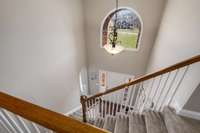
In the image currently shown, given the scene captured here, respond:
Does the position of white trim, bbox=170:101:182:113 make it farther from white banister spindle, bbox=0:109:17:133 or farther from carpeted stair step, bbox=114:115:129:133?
white banister spindle, bbox=0:109:17:133

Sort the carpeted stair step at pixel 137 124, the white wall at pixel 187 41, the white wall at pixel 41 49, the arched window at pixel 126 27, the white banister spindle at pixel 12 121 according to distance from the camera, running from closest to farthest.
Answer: the white banister spindle at pixel 12 121 → the white wall at pixel 187 41 → the carpeted stair step at pixel 137 124 → the white wall at pixel 41 49 → the arched window at pixel 126 27

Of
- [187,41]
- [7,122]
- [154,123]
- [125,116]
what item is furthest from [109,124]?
[7,122]

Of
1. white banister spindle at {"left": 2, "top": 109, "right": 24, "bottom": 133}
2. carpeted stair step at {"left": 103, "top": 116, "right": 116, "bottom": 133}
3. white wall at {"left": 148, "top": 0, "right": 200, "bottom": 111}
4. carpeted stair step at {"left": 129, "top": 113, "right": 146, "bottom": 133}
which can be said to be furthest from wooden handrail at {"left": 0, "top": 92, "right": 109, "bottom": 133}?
carpeted stair step at {"left": 103, "top": 116, "right": 116, "bottom": 133}

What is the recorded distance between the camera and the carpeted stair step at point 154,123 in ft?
6.66

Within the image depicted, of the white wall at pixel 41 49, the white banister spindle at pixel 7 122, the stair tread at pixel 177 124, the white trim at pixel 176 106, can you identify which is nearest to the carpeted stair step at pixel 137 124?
the stair tread at pixel 177 124

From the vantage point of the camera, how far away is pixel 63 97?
172 inches

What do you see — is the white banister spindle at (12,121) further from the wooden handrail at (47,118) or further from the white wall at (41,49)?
the white wall at (41,49)

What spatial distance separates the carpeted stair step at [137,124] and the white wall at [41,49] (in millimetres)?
2224

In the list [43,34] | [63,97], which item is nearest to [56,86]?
[63,97]

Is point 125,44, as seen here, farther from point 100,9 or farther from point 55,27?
point 55,27

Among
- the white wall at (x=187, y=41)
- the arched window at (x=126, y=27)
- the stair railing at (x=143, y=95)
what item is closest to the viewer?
the white wall at (x=187, y=41)

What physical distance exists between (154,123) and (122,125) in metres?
0.65

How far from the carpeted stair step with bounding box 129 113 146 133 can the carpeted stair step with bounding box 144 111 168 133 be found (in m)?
0.16

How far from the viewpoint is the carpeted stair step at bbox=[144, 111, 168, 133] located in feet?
6.66
